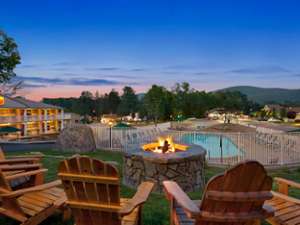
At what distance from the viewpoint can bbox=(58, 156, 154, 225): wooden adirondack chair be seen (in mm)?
2670

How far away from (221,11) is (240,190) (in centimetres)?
2474

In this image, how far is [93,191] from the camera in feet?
8.95

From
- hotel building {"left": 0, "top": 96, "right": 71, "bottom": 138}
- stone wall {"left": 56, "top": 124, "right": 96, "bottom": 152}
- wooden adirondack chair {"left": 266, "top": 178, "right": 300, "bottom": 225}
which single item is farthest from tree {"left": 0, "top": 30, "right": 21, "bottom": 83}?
hotel building {"left": 0, "top": 96, "right": 71, "bottom": 138}

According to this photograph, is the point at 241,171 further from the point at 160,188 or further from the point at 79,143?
the point at 79,143

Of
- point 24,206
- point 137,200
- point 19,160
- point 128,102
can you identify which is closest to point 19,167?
point 19,160

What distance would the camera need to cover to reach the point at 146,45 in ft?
117

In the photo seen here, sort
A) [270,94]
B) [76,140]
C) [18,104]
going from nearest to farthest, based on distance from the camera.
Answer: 1. [76,140]
2. [18,104]
3. [270,94]

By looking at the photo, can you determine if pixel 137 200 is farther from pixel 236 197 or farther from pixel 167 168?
pixel 167 168

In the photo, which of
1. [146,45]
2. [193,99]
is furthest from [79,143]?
[193,99]

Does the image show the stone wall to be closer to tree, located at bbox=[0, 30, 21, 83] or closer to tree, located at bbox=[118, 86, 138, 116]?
tree, located at bbox=[0, 30, 21, 83]

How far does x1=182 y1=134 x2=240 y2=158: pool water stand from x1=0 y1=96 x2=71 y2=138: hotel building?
26.4 metres

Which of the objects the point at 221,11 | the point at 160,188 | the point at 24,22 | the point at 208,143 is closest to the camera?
the point at 160,188

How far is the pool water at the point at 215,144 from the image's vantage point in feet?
36.7

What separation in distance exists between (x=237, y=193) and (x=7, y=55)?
15.8m
